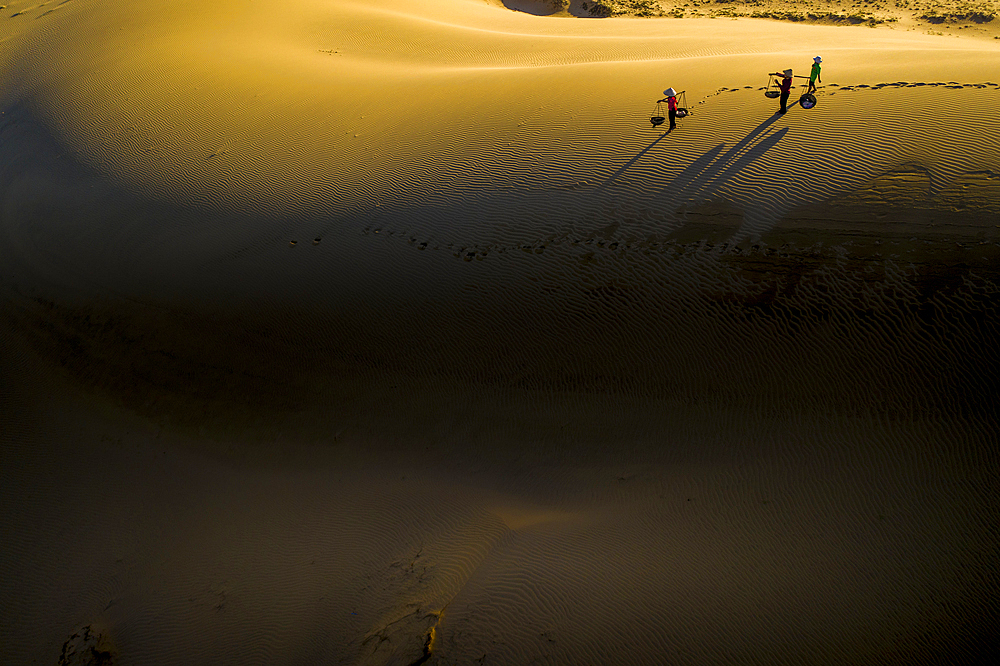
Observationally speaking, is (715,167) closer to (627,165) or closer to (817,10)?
(627,165)

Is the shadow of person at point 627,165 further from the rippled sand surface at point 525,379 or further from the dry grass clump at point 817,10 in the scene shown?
the dry grass clump at point 817,10

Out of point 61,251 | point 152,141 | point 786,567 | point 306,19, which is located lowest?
point 786,567

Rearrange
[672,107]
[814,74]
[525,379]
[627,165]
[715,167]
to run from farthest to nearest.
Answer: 1. [627,165]
2. [672,107]
3. [814,74]
4. [715,167]
5. [525,379]

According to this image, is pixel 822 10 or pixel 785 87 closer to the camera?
pixel 785 87

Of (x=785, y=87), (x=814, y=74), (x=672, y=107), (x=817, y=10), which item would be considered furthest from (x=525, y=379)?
(x=817, y=10)

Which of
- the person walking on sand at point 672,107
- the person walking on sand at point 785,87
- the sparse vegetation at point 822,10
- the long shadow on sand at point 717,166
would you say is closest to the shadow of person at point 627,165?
the person walking on sand at point 672,107

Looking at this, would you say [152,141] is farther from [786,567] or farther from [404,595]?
[786,567]

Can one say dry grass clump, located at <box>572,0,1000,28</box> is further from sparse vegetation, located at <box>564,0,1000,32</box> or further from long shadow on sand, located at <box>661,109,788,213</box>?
long shadow on sand, located at <box>661,109,788,213</box>

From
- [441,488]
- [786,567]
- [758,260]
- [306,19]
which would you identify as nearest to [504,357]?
[441,488]

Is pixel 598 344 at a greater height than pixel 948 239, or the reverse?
pixel 948 239

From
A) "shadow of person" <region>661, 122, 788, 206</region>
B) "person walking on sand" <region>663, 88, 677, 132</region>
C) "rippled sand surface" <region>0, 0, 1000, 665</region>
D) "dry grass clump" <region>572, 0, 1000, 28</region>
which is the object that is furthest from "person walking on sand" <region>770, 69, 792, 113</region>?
"dry grass clump" <region>572, 0, 1000, 28</region>
